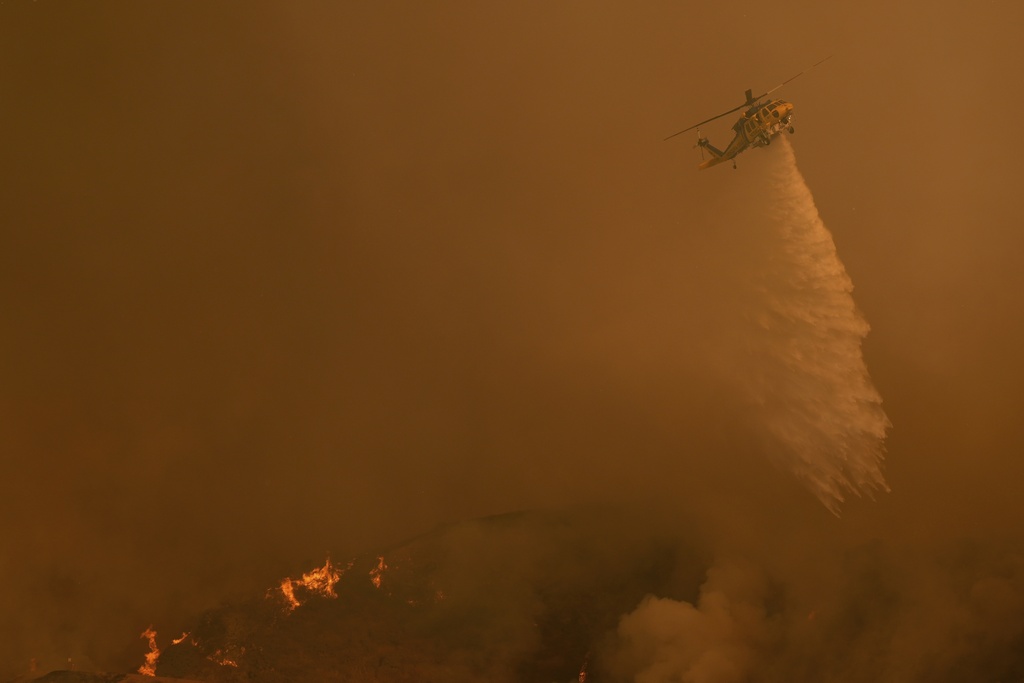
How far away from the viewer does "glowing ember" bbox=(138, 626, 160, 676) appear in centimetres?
1450

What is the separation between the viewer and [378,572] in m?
16.0

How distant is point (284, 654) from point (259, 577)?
72.3 inches

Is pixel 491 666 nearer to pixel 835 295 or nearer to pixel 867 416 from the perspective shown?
pixel 867 416

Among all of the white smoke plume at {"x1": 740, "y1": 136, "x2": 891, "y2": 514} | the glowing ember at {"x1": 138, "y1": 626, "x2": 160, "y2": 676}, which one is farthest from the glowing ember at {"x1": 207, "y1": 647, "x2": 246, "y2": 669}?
the white smoke plume at {"x1": 740, "y1": 136, "x2": 891, "y2": 514}

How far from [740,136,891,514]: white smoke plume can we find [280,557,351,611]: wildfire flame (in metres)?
9.30

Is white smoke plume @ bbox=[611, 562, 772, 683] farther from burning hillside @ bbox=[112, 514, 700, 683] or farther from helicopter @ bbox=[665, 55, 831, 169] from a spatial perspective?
helicopter @ bbox=[665, 55, 831, 169]

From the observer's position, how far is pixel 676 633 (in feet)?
45.4

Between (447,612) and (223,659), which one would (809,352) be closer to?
(447,612)

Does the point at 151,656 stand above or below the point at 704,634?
above

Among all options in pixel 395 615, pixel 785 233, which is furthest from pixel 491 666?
pixel 785 233

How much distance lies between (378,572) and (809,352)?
953 cm

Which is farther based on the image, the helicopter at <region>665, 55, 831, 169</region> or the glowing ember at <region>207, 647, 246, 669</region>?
the glowing ember at <region>207, 647, 246, 669</region>

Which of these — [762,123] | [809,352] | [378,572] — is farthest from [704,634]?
[762,123]

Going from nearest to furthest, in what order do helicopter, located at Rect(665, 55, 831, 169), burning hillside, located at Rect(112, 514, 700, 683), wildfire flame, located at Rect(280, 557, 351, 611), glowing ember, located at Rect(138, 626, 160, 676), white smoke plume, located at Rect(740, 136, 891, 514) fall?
helicopter, located at Rect(665, 55, 831, 169) → white smoke plume, located at Rect(740, 136, 891, 514) → burning hillside, located at Rect(112, 514, 700, 683) → glowing ember, located at Rect(138, 626, 160, 676) → wildfire flame, located at Rect(280, 557, 351, 611)
